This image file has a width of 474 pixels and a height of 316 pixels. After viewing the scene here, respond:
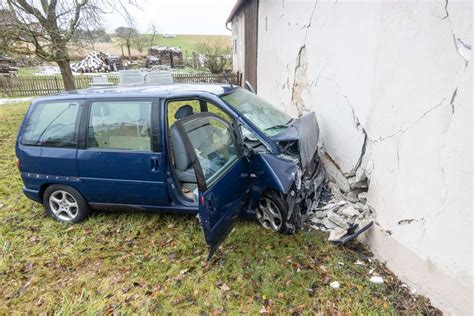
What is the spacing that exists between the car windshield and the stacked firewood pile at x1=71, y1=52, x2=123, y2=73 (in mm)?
28411

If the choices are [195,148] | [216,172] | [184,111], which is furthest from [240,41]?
[216,172]

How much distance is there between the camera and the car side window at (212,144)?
9.17 ft

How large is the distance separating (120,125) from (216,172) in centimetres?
141

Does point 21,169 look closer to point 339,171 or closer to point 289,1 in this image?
point 339,171

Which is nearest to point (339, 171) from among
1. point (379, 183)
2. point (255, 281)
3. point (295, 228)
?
point (379, 183)

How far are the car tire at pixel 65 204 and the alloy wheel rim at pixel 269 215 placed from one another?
7.26ft

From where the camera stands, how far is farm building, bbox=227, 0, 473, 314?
2193 millimetres

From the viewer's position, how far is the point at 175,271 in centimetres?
303

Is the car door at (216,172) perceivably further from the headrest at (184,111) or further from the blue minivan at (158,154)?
the headrest at (184,111)

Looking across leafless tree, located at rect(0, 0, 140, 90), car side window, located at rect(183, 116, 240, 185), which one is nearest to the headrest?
car side window, located at rect(183, 116, 240, 185)

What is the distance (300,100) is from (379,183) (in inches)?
99.6

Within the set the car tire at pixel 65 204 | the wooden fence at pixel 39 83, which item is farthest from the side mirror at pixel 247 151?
the wooden fence at pixel 39 83

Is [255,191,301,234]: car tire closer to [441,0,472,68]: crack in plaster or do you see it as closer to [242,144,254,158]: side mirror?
[242,144,254,158]: side mirror

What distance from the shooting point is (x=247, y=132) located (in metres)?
3.67
